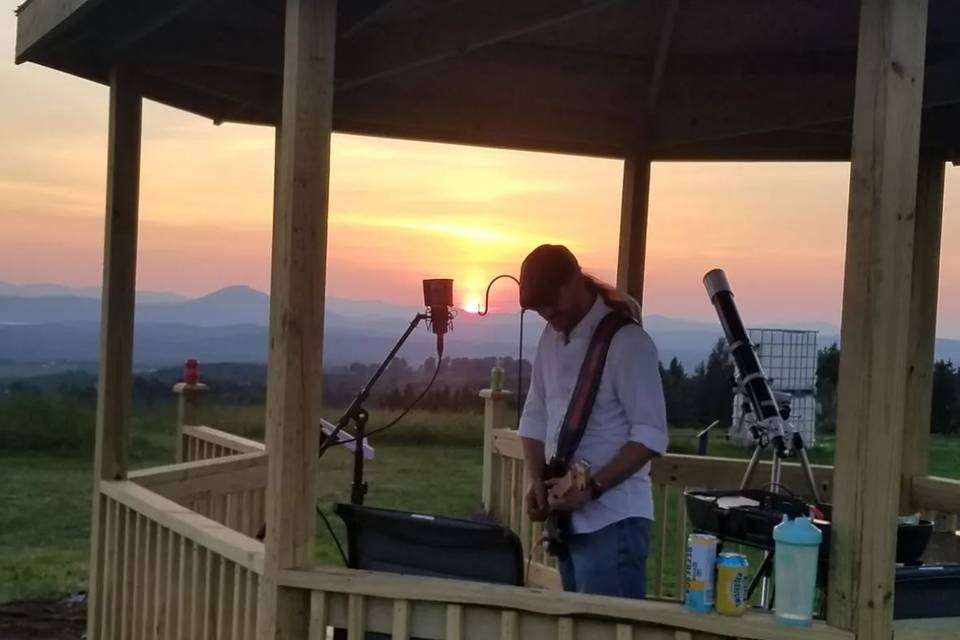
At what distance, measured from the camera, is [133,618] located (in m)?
3.93

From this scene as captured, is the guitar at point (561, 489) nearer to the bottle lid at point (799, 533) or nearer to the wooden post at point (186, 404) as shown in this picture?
the bottle lid at point (799, 533)

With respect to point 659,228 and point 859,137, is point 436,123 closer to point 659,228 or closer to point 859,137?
point 659,228

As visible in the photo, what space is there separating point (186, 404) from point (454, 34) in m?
3.46

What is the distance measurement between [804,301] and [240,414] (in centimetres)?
811

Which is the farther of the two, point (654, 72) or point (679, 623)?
point (654, 72)

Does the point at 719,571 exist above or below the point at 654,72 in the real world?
below

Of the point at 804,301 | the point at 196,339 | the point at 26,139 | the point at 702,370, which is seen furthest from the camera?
the point at 196,339

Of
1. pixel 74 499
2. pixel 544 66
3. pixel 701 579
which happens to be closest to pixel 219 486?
pixel 544 66

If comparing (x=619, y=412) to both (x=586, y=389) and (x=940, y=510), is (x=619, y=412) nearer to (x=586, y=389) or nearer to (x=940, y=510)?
(x=586, y=389)

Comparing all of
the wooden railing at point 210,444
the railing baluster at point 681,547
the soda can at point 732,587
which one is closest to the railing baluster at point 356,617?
Answer: the soda can at point 732,587

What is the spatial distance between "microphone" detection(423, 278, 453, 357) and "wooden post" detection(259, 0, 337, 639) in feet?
4.71

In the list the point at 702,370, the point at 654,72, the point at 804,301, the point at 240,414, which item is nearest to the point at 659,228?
the point at 654,72

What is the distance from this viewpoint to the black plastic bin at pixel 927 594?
8.02ft

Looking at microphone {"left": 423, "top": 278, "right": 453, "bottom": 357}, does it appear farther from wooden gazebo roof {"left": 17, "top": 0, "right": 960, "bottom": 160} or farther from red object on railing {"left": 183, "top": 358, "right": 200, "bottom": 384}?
red object on railing {"left": 183, "top": 358, "right": 200, "bottom": 384}
